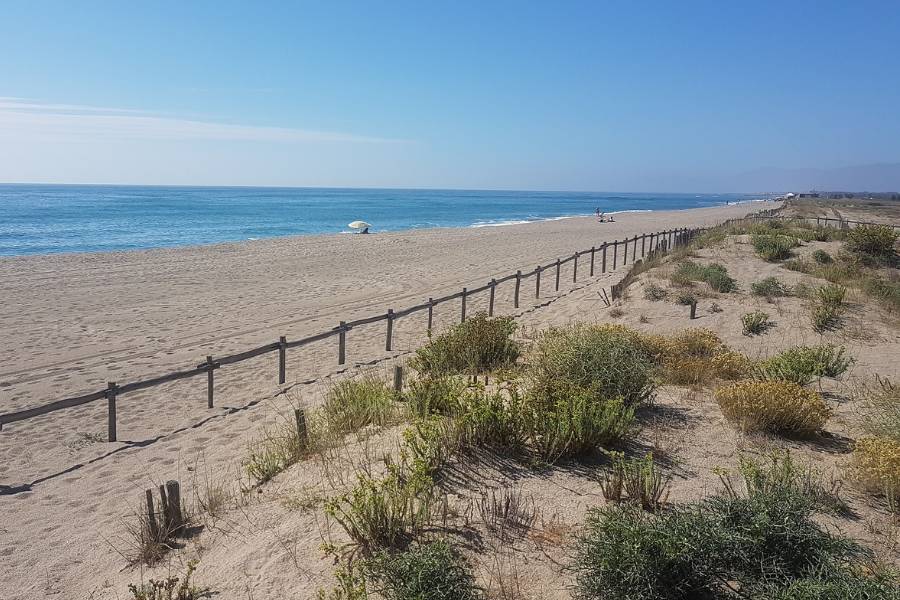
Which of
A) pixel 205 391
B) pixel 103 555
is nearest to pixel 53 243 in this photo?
pixel 205 391

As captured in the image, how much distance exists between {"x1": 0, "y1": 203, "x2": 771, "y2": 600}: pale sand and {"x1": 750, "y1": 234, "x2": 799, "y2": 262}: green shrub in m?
5.16

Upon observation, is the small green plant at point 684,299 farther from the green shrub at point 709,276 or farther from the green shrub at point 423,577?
the green shrub at point 423,577

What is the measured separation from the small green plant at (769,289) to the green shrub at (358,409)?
10.2 m

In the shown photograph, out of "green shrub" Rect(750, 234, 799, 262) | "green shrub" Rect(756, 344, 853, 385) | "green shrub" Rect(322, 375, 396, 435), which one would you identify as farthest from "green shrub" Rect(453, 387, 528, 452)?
"green shrub" Rect(750, 234, 799, 262)

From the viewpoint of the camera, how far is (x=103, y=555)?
16.1ft

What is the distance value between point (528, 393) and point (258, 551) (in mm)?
2857

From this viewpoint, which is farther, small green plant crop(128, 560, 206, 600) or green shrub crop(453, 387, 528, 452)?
green shrub crop(453, 387, 528, 452)

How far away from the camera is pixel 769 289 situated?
13.7 m

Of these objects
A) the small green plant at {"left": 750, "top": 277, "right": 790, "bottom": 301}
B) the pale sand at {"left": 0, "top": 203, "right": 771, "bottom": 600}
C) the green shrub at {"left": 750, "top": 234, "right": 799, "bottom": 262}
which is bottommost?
the pale sand at {"left": 0, "top": 203, "right": 771, "bottom": 600}

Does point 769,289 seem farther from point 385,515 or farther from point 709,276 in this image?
point 385,515

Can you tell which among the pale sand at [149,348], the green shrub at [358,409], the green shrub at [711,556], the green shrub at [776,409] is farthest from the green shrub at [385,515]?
the green shrub at [776,409]

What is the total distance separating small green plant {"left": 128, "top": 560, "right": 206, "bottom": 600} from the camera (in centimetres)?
373

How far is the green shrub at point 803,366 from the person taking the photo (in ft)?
24.6

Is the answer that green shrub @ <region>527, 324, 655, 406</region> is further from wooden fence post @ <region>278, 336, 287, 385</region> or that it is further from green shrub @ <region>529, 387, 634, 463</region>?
wooden fence post @ <region>278, 336, 287, 385</region>
